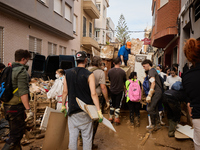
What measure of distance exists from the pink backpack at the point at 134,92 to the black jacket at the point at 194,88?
333 cm

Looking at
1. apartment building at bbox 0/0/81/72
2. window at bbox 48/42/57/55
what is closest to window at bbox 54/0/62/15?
apartment building at bbox 0/0/81/72

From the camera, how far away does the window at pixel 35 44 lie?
11.5 meters

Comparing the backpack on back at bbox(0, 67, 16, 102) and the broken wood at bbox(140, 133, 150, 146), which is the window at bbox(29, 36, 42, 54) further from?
the broken wood at bbox(140, 133, 150, 146)

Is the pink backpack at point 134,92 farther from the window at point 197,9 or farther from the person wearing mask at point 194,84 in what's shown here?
the window at point 197,9

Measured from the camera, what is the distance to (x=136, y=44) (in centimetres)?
980

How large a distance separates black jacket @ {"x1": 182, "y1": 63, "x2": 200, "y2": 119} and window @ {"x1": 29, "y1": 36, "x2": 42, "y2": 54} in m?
10.6

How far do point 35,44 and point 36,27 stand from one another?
108 centimetres

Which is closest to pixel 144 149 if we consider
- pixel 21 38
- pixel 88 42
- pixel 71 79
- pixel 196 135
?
pixel 196 135

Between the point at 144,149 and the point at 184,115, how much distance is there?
116 inches

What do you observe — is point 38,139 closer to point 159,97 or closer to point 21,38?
point 159,97

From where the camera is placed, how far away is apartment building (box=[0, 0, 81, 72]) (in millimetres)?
9156

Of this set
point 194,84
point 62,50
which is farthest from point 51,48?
point 194,84

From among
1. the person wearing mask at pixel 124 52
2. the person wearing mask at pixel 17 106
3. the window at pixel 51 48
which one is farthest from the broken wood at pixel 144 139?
the window at pixel 51 48

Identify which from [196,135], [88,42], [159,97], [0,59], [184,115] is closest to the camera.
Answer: [196,135]
